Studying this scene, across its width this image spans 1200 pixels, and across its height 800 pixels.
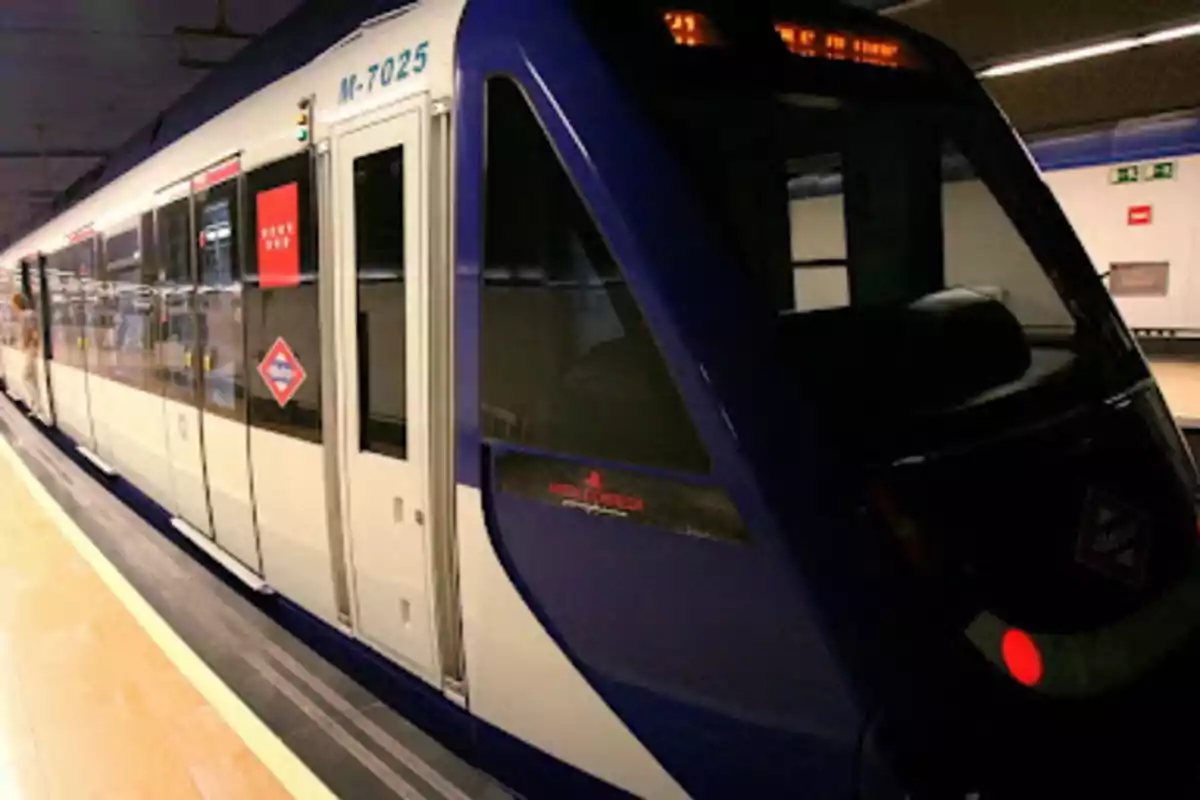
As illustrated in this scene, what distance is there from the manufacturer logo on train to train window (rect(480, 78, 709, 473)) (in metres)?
0.07

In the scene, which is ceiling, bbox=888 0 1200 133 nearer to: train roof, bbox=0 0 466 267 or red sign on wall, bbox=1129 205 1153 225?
red sign on wall, bbox=1129 205 1153 225

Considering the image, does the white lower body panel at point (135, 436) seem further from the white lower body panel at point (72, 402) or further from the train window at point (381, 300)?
the train window at point (381, 300)

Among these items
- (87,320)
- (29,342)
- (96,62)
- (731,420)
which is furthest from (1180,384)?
(29,342)

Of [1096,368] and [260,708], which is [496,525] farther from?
[1096,368]

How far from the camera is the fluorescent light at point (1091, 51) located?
24.2 ft

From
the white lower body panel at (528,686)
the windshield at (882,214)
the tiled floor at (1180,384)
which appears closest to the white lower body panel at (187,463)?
the white lower body panel at (528,686)

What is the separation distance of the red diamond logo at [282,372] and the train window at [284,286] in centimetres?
2

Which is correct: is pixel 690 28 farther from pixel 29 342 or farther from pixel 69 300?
pixel 29 342

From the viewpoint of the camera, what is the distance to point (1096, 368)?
247 cm

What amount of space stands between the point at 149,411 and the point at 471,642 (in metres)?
4.16

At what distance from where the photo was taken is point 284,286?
3.48 m

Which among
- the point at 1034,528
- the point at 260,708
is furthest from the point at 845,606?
the point at 260,708

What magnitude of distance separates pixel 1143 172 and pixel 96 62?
12.9m

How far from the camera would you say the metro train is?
179cm
